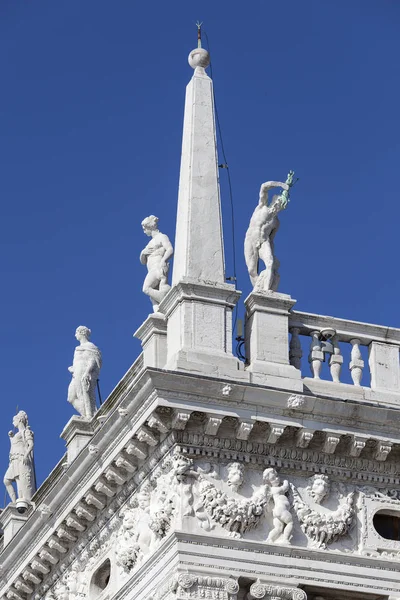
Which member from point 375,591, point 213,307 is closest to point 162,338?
point 213,307

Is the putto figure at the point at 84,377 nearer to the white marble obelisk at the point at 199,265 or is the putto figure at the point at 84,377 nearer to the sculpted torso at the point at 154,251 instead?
the sculpted torso at the point at 154,251

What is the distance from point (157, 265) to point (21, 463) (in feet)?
25.7

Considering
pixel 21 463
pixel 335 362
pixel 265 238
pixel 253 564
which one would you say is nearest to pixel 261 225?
pixel 265 238

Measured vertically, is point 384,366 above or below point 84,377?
below

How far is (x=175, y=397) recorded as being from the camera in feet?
78.8

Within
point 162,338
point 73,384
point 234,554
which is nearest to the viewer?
point 234,554

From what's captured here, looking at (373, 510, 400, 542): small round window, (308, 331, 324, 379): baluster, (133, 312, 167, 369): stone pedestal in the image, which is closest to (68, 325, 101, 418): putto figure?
(133, 312, 167, 369): stone pedestal

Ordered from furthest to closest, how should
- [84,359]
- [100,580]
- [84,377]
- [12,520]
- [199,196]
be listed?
[12,520]
[84,359]
[84,377]
[100,580]
[199,196]

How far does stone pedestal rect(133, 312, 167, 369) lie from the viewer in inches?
999

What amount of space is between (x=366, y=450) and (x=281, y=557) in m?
2.02

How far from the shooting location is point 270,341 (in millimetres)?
25188

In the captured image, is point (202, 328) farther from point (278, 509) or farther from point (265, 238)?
point (278, 509)

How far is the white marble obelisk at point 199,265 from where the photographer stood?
24.7m

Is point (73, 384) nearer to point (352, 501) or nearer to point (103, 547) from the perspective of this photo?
point (103, 547)
